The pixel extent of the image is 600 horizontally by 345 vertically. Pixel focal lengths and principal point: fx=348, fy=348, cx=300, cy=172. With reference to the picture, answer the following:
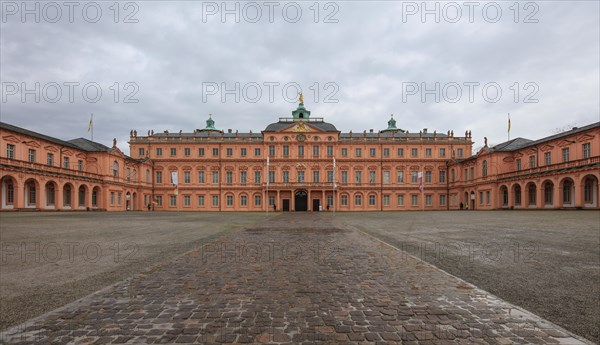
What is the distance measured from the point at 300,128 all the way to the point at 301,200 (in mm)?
12497

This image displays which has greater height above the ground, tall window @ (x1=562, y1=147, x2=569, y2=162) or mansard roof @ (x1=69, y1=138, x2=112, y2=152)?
mansard roof @ (x1=69, y1=138, x2=112, y2=152)

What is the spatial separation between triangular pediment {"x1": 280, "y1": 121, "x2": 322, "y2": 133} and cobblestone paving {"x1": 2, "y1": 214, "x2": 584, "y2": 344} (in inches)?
2114

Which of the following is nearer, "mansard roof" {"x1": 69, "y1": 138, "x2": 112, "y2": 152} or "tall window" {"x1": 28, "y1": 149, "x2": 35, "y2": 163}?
"tall window" {"x1": 28, "y1": 149, "x2": 35, "y2": 163}

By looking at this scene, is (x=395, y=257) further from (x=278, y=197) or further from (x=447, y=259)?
(x=278, y=197)

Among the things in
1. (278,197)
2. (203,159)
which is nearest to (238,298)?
(278,197)

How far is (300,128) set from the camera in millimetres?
60125

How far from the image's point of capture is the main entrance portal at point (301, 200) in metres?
60.4

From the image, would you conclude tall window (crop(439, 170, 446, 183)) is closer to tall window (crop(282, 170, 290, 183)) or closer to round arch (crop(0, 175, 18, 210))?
tall window (crop(282, 170, 290, 183))

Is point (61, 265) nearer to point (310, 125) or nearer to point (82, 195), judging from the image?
point (82, 195)

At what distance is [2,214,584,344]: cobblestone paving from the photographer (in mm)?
3736

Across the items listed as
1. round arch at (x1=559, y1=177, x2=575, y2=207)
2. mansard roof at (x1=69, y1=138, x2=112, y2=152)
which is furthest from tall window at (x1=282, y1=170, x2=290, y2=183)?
round arch at (x1=559, y1=177, x2=575, y2=207)

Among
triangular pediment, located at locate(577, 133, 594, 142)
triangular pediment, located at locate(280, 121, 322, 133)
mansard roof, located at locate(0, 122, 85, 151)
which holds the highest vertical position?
triangular pediment, located at locate(280, 121, 322, 133)

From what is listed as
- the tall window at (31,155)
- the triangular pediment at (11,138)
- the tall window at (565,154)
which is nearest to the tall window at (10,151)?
the triangular pediment at (11,138)

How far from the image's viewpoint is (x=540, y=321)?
13.6ft
